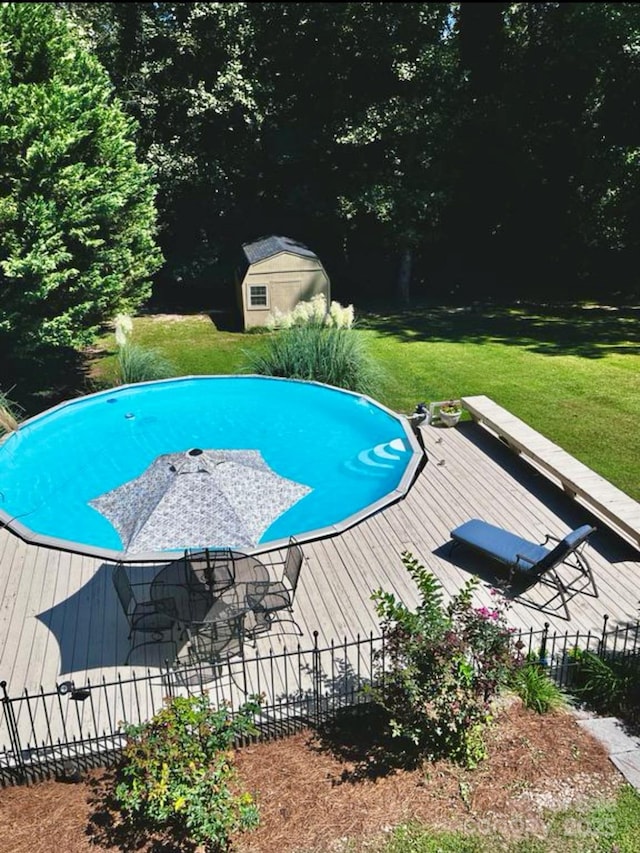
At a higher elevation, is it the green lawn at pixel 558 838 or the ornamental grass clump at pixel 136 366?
the ornamental grass clump at pixel 136 366

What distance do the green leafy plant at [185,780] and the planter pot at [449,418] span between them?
8.95m

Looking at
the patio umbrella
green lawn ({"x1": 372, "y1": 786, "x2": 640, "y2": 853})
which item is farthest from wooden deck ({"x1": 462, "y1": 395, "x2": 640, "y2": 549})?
the patio umbrella

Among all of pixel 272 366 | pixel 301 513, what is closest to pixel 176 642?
pixel 301 513

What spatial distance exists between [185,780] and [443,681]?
2.33 meters

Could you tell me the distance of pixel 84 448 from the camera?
13617 millimetres

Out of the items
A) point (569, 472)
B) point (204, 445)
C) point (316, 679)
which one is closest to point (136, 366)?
point (204, 445)

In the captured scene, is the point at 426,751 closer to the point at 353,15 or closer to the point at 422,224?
the point at 422,224

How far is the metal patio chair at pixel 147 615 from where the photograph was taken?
23.0 feet

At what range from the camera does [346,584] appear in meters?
8.35

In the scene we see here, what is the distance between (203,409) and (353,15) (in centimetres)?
1829

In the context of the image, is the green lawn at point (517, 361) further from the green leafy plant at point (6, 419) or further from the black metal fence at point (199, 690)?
the black metal fence at point (199, 690)

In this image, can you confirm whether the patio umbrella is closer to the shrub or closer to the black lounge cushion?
the black lounge cushion

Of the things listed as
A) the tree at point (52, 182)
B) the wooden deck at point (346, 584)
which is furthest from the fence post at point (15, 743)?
the tree at point (52, 182)

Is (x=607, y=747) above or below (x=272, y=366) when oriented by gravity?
below
